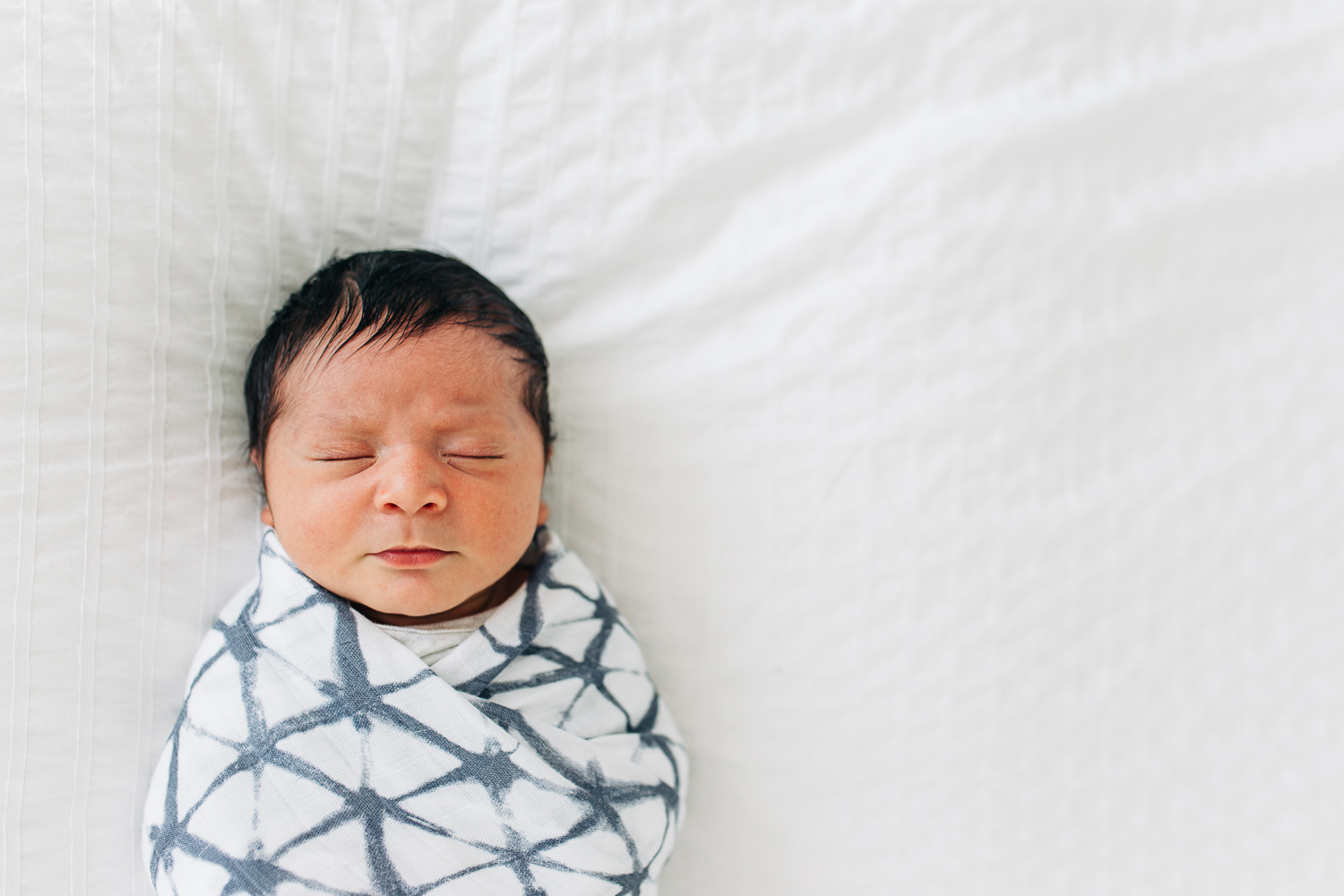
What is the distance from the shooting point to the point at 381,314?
823mm

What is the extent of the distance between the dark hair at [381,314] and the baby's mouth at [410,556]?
156 mm

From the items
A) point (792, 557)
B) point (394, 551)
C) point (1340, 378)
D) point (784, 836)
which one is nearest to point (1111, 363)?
point (1340, 378)

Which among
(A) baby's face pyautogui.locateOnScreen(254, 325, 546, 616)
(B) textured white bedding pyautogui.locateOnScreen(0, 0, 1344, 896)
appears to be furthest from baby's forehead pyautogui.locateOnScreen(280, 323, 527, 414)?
(B) textured white bedding pyautogui.locateOnScreen(0, 0, 1344, 896)

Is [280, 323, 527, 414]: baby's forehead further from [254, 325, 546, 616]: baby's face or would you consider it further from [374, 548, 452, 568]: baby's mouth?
[374, 548, 452, 568]: baby's mouth

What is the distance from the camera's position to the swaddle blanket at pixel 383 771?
74 cm

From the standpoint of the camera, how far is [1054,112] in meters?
0.95

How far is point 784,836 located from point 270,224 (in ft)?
2.71

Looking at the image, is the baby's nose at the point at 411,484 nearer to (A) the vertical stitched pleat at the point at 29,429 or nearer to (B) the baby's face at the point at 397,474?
(B) the baby's face at the point at 397,474

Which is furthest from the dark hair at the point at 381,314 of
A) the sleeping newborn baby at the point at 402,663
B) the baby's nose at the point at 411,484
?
the baby's nose at the point at 411,484

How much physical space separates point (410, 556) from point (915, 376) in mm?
541

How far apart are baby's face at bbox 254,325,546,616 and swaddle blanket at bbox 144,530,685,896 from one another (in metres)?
0.05

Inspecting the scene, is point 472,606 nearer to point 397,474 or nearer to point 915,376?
point 397,474

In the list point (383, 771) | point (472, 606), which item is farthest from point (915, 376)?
point (383, 771)

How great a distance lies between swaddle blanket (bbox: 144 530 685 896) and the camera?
2.42 ft
